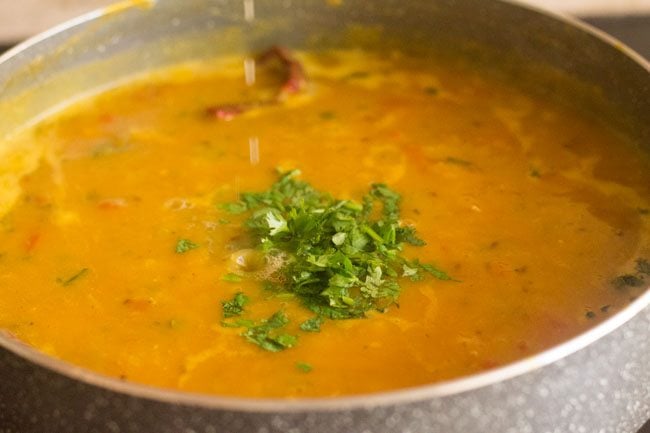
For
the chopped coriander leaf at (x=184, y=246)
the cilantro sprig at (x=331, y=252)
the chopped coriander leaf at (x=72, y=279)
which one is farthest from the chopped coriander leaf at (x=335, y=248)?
the chopped coriander leaf at (x=72, y=279)

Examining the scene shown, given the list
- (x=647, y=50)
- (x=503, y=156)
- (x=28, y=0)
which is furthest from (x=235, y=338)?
(x=28, y=0)

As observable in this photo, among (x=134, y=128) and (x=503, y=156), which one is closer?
(x=503, y=156)

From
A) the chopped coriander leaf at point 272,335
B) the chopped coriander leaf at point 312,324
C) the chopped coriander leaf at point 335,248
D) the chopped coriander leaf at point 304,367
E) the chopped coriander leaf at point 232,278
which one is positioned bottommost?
the chopped coriander leaf at point 304,367

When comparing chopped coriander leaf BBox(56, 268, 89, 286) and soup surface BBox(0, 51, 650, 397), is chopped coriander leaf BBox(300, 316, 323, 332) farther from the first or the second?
chopped coriander leaf BBox(56, 268, 89, 286)

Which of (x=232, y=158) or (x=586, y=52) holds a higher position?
(x=586, y=52)

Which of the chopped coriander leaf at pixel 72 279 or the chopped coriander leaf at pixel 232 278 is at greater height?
the chopped coriander leaf at pixel 232 278

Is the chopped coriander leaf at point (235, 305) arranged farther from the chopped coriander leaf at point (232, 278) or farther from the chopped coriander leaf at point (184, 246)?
the chopped coriander leaf at point (184, 246)

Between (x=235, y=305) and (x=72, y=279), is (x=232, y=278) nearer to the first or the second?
(x=235, y=305)

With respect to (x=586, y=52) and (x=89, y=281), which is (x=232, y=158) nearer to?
(x=89, y=281)
